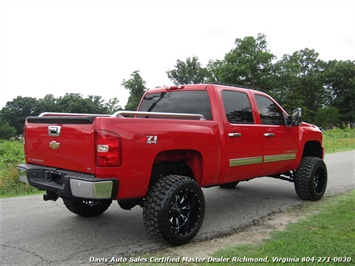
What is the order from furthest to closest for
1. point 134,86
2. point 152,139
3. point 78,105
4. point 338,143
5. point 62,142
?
1. point 78,105
2. point 134,86
3. point 338,143
4. point 62,142
5. point 152,139

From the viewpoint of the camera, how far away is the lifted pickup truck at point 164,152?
3.58 meters

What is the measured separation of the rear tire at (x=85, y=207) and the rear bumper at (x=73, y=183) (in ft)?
3.00

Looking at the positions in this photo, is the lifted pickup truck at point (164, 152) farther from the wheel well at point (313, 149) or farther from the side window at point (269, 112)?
the wheel well at point (313, 149)

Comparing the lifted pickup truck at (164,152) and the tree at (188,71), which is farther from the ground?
the tree at (188,71)

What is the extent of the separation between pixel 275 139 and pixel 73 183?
3464mm

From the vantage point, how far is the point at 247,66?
156 ft

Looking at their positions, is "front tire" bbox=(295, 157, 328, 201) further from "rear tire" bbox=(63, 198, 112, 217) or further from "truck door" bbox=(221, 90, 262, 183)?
"rear tire" bbox=(63, 198, 112, 217)

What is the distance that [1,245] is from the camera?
4.13m

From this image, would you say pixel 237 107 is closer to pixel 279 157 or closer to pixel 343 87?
pixel 279 157

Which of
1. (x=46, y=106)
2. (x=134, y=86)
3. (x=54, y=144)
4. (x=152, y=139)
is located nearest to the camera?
(x=152, y=139)

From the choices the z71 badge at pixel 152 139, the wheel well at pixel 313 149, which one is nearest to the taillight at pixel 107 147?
the z71 badge at pixel 152 139

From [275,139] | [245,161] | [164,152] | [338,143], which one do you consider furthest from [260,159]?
[338,143]

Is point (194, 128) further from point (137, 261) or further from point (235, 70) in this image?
point (235, 70)

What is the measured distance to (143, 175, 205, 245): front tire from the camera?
12.5ft
